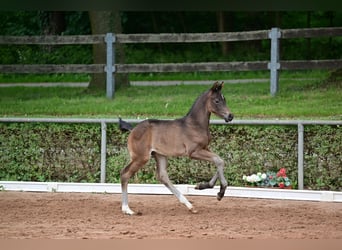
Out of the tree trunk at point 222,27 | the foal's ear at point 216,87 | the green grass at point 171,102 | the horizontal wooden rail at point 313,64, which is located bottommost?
the green grass at point 171,102

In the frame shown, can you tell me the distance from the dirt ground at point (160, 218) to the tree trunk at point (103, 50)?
6.11 meters

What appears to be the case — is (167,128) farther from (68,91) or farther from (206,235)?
(68,91)

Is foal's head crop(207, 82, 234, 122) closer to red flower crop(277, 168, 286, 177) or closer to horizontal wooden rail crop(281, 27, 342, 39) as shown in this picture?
red flower crop(277, 168, 286, 177)

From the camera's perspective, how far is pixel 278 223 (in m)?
7.16

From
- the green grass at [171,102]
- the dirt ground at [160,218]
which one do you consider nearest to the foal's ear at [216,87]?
the dirt ground at [160,218]

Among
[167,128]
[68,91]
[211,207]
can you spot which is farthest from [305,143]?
[68,91]

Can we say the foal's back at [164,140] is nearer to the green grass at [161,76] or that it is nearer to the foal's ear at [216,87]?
the foal's ear at [216,87]

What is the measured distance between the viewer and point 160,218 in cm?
770

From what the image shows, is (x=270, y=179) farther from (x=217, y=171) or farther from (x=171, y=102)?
(x=171, y=102)

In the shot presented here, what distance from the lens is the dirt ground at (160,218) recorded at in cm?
638

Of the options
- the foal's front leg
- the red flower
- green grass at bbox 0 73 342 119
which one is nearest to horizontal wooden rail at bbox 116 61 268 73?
green grass at bbox 0 73 342 119

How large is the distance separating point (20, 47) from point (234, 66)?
766cm

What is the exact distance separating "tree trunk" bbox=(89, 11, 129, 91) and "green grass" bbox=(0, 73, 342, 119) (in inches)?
13.3

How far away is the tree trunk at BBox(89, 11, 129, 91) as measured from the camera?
620 inches
